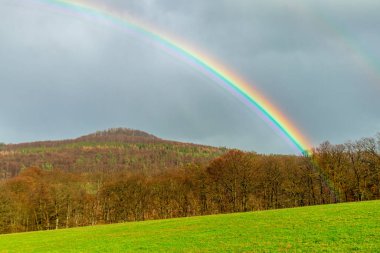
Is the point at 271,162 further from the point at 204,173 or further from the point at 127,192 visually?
the point at 127,192

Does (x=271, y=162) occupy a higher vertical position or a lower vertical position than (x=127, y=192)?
higher

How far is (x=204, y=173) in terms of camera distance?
332 feet

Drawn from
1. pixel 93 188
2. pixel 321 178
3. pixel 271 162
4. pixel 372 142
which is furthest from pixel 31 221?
pixel 372 142

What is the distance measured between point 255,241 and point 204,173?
77004 mm

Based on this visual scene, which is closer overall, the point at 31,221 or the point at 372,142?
the point at 372,142

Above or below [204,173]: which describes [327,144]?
above

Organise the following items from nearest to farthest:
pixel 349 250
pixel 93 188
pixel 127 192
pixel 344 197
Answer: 1. pixel 349 250
2. pixel 344 197
3. pixel 127 192
4. pixel 93 188

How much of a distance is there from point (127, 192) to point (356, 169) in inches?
2435

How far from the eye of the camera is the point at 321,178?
87188 mm

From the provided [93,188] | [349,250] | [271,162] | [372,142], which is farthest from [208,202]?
[349,250]

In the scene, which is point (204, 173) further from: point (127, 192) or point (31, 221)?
point (31, 221)

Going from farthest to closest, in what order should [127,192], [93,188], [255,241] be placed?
[93,188]
[127,192]
[255,241]

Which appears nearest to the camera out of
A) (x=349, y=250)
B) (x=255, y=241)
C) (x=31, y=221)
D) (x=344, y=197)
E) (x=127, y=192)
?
(x=349, y=250)

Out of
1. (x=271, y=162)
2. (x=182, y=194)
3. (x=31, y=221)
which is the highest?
(x=271, y=162)
